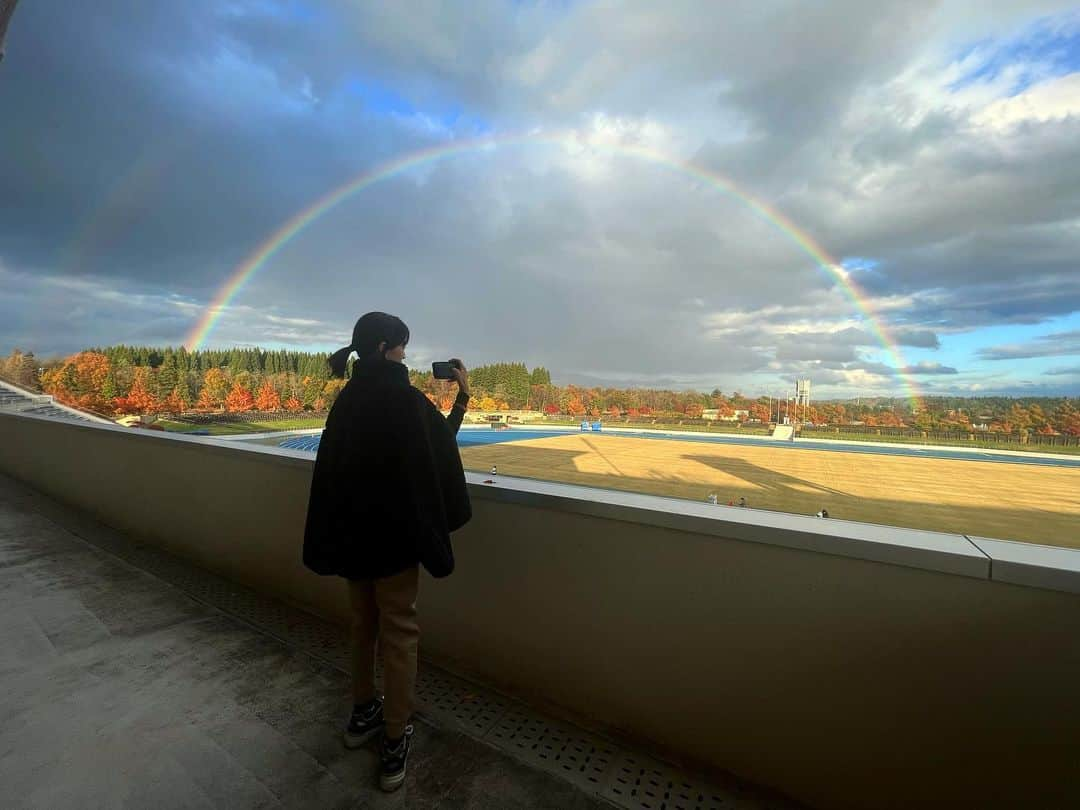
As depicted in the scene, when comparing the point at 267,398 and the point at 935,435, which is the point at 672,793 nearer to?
the point at 267,398

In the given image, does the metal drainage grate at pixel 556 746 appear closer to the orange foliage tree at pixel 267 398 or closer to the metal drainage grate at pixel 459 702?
the metal drainage grate at pixel 459 702

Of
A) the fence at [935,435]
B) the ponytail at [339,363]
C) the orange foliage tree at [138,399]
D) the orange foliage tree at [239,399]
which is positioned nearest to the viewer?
the ponytail at [339,363]

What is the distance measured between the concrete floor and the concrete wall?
321mm

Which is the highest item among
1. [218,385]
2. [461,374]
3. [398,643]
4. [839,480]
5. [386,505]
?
[461,374]

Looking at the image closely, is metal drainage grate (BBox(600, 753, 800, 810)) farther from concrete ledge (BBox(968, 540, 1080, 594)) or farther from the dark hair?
the dark hair

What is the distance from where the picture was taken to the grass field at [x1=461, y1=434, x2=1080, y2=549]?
19.1 metres

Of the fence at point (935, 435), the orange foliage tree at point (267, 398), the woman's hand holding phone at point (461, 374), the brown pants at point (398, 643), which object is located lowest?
the fence at point (935, 435)

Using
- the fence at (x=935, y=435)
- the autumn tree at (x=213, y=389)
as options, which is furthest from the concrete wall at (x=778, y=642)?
the fence at (x=935, y=435)

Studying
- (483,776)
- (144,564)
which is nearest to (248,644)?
(483,776)

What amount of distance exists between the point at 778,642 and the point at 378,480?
108 centimetres

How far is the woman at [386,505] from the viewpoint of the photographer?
123 centimetres

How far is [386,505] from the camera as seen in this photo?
4.05ft

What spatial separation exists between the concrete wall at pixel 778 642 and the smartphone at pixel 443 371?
→ 1.35ft

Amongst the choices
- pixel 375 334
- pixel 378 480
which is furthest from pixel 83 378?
pixel 378 480
